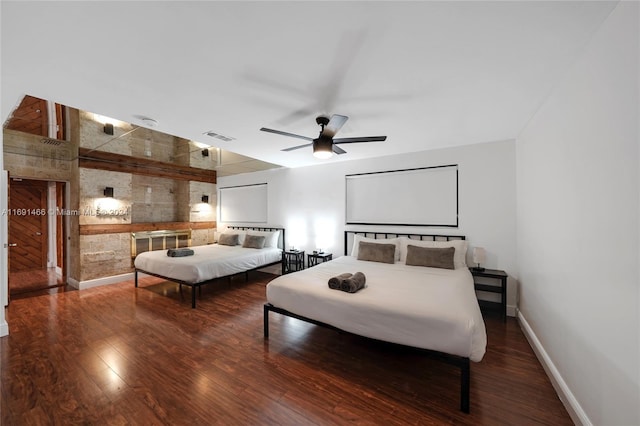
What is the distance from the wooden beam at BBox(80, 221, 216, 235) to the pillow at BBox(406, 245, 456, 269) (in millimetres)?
5620

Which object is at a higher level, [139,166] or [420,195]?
[139,166]

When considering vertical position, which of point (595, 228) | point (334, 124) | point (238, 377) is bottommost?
point (238, 377)

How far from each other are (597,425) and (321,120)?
3.11 metres

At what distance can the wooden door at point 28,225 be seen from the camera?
543 cm

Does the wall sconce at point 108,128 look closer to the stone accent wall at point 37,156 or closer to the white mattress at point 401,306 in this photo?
the stone accent wall at point 37,156

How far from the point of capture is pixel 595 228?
1540 mm

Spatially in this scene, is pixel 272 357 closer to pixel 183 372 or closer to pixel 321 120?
pixel 183 372

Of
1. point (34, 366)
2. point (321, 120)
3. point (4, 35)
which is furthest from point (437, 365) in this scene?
point (4, 35)

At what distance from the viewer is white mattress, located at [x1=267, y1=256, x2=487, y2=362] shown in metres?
1.90

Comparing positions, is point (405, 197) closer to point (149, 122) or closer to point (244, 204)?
point (149, 122)

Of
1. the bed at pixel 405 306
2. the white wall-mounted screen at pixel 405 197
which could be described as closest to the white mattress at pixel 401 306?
the bed at pixel 405 306

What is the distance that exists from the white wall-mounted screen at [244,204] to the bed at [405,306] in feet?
10.7

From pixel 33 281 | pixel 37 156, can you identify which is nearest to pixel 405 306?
pixel 37 156

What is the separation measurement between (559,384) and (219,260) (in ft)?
14.5
